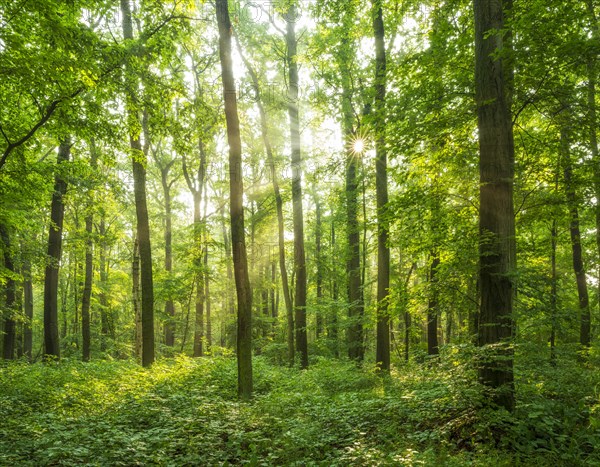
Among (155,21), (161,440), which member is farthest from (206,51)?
(161,440)

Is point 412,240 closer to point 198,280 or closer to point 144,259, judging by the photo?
point 144,259

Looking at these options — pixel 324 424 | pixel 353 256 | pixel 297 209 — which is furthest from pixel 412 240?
pixel 353 256

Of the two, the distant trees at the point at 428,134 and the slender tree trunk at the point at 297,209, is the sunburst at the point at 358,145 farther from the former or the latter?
the slender tree trunk at the point at 297,209

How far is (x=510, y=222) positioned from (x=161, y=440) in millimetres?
6396

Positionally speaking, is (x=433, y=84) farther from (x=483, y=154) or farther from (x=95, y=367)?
(x=95, y=367)

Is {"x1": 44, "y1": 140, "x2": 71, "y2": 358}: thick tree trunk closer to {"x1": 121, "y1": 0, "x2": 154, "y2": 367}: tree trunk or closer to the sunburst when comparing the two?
{"x1": 121, "y1": 0, "x2": 154, "y2": 367}: tree trunk

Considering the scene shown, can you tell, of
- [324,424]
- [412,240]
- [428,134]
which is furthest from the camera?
[412,240]

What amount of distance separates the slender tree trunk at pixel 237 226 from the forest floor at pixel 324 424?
877mm

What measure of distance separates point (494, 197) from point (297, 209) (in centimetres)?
956

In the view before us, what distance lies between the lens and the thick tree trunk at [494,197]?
5.47m

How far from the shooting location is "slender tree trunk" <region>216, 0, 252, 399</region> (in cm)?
773

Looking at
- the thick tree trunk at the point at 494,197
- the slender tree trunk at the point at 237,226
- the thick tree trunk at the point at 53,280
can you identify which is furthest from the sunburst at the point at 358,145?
the thick tree trunk at the point at 53,280

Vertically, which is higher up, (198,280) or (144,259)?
(144,259)

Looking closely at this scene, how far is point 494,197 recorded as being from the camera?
5.75 meters
